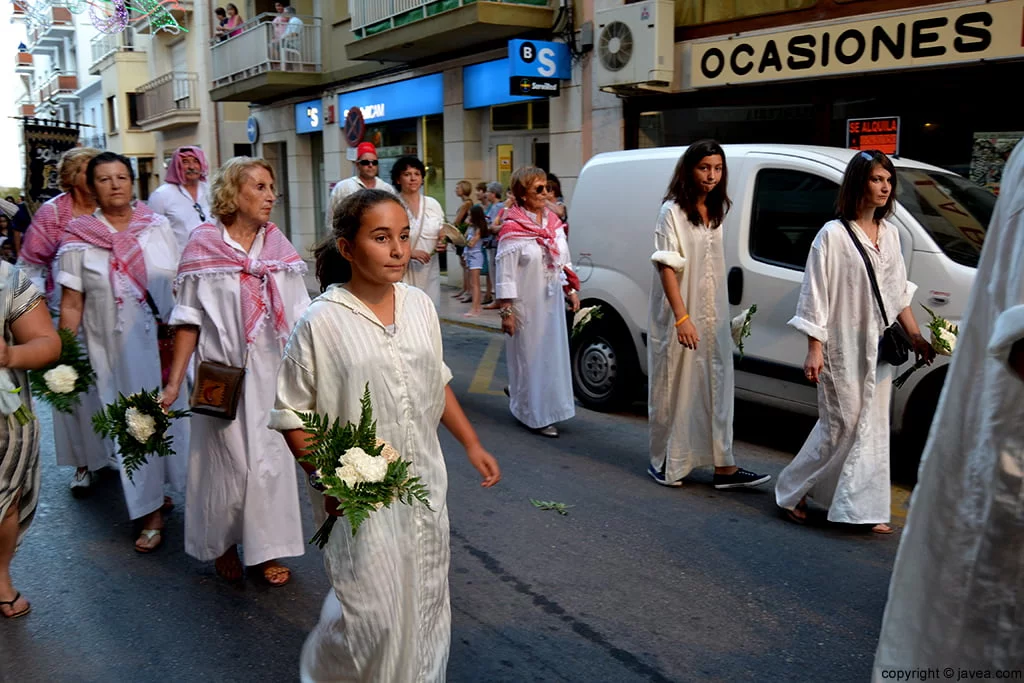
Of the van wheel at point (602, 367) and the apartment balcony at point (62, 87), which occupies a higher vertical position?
the apartment balcony at point (62, 87)

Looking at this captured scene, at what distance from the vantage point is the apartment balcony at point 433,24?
13977 mm

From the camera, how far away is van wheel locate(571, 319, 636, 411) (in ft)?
24.0

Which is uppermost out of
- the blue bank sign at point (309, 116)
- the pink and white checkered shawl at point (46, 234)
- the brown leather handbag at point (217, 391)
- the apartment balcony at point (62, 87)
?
the apartment balcony at point (62, 87)

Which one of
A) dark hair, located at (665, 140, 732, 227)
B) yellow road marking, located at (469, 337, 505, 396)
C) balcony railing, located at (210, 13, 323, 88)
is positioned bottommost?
yellow road marking, located at (469, 337, 505, 396)

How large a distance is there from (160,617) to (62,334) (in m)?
1.29

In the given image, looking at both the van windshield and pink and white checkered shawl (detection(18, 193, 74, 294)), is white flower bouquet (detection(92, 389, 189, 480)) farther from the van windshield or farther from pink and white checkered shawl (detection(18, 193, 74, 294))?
the van windshield

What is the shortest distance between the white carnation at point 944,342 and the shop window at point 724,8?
716 cm

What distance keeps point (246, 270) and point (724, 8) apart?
928 cm

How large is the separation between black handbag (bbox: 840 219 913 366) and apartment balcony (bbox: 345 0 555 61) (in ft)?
34.7

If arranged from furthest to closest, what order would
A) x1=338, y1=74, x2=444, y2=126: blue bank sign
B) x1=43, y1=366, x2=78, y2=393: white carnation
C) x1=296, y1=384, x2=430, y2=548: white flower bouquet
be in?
x1=338, y1=74, x2=444, y2=126: blue bank sign
x1=43, y1=366, x2=78, y2=393: white carnation
x1=296, y1=384, x2=430, y2=548: white flower bouquet

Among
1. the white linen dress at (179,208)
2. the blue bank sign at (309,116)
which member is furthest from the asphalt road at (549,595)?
the blue bank sign at (309,116)

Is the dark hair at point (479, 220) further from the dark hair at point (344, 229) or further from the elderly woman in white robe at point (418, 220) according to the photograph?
the dark hair at point (344, 229)

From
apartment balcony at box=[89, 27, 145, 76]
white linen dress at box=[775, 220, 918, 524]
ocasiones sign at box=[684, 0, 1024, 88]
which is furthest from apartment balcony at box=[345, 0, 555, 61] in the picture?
apartment balcony at box=[89, 27, 145, 76]

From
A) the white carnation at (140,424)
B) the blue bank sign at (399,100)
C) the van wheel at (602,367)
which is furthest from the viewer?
the blue bank sign at (399,100)
